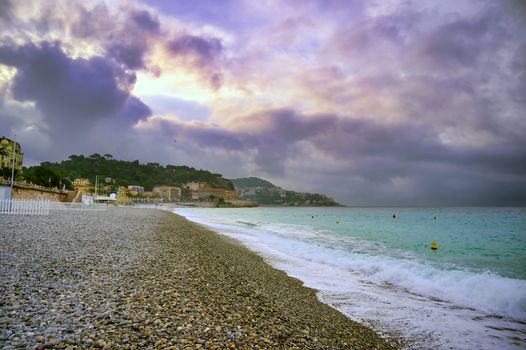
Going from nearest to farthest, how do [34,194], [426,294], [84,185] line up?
[426,294], [34,194], [84,185]

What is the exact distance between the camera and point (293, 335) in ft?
16.6

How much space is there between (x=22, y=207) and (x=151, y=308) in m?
25.4

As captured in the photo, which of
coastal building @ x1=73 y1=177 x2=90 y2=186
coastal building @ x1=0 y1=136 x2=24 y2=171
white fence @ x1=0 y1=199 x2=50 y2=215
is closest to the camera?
white fence @ x1=0 y1=199 x2=50 y2=215

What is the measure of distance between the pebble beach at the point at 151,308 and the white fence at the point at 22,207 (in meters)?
18.4

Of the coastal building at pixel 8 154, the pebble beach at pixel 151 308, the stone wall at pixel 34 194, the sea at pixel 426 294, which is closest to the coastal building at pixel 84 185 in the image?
the coastal building at pixel 8 154

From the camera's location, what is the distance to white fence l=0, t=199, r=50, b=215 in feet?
78.5

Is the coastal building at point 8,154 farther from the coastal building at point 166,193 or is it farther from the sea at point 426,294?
the coastal building at point 166,193

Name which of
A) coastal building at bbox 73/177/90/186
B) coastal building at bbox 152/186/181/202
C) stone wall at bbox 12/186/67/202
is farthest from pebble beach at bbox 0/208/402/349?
coastal building at bbox 152/186/181/202

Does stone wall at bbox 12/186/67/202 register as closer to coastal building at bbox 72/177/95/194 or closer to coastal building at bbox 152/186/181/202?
coastal building at bbox 72/177/95/194

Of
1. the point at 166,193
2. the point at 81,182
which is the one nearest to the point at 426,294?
the point at 81,182

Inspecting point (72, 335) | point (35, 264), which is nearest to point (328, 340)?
point (72, 335)

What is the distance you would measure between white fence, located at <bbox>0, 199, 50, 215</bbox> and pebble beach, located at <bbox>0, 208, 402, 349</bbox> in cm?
1843

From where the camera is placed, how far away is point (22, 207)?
24328 millimetres

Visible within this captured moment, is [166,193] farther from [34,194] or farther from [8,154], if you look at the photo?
[34,194]
